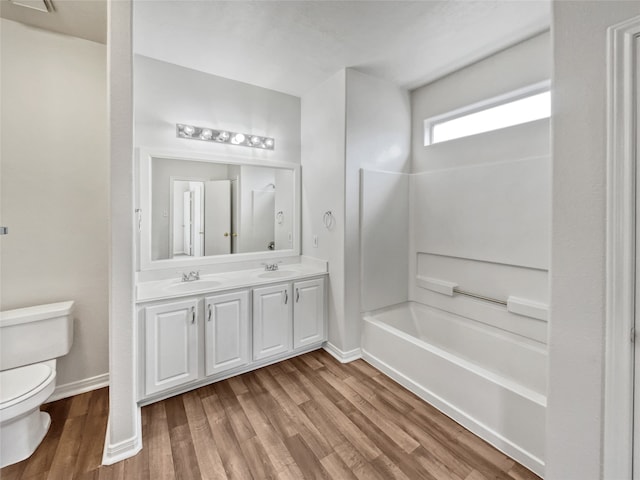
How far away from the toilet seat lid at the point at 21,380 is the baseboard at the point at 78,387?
0.43 meters

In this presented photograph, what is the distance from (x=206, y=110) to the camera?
2.62 metres

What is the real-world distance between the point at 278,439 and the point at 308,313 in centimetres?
113

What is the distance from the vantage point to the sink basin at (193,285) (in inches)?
90.8

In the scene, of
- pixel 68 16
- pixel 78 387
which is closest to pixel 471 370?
pixel 78 387

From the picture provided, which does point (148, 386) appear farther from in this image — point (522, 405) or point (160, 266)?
point (522, 405)

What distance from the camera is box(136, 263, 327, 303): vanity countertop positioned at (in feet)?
6.84

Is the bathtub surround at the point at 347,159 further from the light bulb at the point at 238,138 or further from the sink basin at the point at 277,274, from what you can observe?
the light bulb at the point at 238,138

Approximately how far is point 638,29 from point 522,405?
1.75m

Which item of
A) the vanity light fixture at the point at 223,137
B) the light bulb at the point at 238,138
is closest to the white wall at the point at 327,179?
the vanity light fixture at the point at 223,137

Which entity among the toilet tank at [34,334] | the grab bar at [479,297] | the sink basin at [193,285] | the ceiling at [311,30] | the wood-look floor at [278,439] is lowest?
the wood-look floor at [278,439]

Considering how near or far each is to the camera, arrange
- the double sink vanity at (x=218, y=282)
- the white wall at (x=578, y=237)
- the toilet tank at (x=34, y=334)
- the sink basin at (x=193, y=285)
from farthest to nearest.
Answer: the sink basin at (x=193, y=285) → the double sink vanity at (x=218, y=282) → the toilet tank at (x=34, y=334) → the white wall at (x=578, y=237)

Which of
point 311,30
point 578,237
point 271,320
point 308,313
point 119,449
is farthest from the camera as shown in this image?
point 308,313

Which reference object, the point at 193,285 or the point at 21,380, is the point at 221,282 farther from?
the point at 21,380

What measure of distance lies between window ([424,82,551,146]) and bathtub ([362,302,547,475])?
5.68ft
